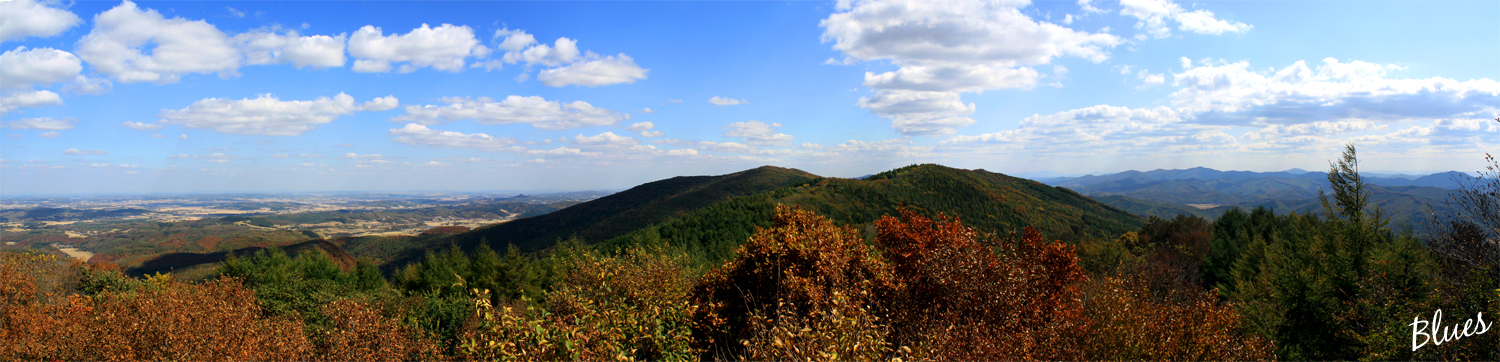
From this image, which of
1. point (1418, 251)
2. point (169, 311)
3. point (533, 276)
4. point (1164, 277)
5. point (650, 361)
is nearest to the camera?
point (650, 361)

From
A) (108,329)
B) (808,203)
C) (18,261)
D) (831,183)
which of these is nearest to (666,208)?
(831,183)

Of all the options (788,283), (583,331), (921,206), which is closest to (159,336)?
(583,331)

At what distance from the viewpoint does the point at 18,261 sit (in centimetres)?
2723

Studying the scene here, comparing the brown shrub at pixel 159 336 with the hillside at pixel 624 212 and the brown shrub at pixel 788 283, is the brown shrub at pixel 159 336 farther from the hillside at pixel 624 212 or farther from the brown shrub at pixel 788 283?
the hillside at pixel 624 212

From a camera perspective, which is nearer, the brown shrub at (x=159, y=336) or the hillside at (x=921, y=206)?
the brown shrub at (x=159, y=336)

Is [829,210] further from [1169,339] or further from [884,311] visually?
[884,311]

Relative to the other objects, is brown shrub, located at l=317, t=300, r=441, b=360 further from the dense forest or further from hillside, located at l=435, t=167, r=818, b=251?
hillside, located at l=435, t=167, r=818, b=251

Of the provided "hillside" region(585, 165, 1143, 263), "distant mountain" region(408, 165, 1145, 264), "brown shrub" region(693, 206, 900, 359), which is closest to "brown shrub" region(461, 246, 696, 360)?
"brown shrub" region(693, 206, 900, 359)

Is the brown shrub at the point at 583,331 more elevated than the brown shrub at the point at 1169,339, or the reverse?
the brown shrub at the point at 583,331

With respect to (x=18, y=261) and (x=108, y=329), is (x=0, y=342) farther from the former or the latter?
(x=18, y=261)

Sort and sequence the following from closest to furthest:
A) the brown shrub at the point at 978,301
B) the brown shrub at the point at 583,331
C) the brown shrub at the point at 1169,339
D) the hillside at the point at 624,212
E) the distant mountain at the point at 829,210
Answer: the brown shrub at the point at 583,331, the brown shrub at the point at 978,301, the brown shrub at the point at 1169,339, the distant mountain at the point at 829,210, the hillside at the point at 624,212

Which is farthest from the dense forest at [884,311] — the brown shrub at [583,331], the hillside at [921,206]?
the hillside at [921,206]

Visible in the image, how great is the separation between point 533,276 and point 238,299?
87.2ft

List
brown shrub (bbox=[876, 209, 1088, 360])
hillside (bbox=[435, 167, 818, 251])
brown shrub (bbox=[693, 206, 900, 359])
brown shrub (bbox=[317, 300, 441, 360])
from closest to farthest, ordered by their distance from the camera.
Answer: brown shrub (bbox=[876, 209, 1088, 360]) → brown shrub (bbox=[693, 206, 900, 359]) → brown shrub (bbox=[317, 300, 441, 360]) → hillside (bbox=[435, 167, 818, 251])
